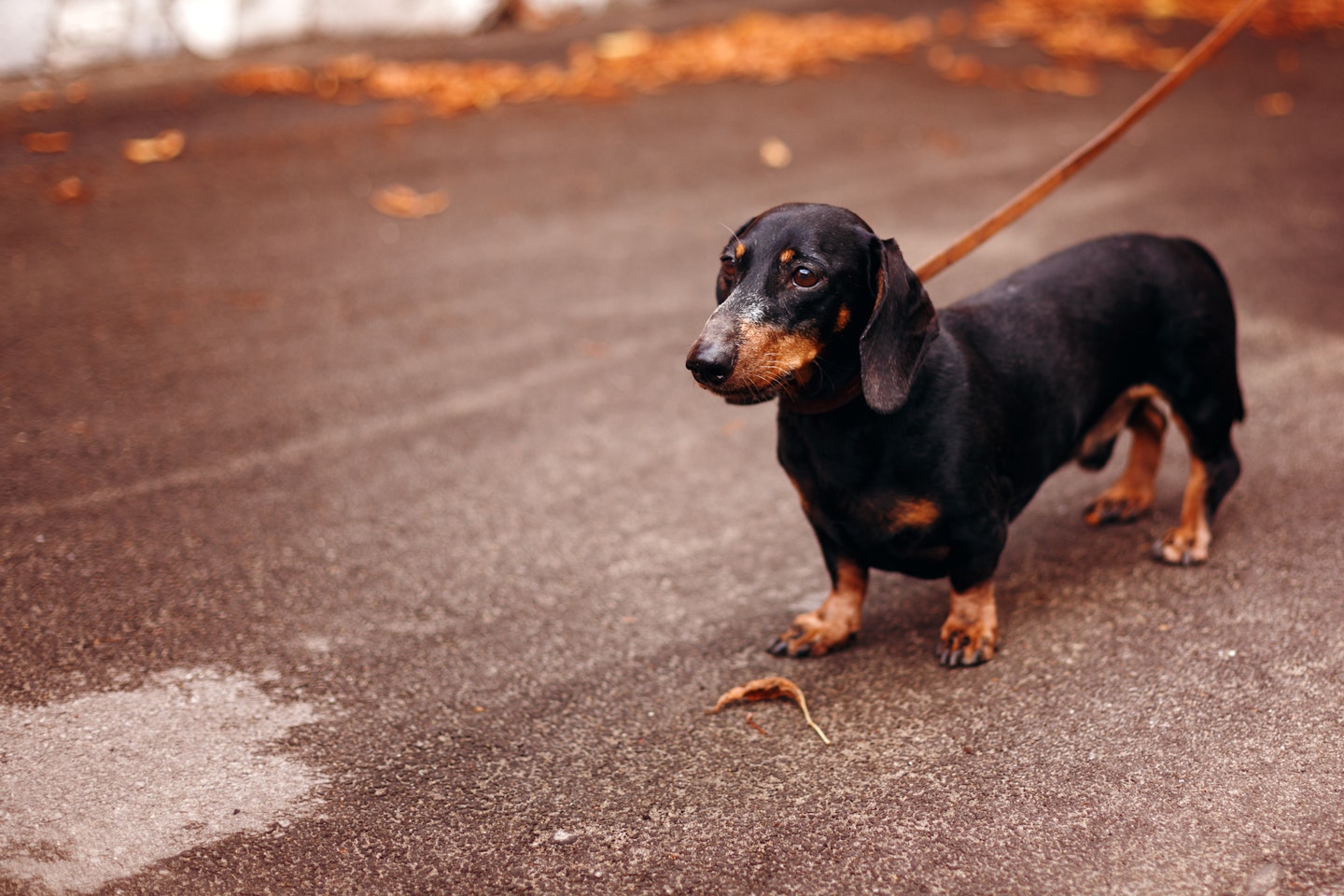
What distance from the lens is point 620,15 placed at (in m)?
11.1

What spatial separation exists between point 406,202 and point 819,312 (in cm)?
496

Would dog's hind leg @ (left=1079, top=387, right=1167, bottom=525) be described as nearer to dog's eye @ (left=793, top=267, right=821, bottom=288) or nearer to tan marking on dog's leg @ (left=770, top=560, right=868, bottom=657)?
tan marking on dog's leg @ (left=770, top=560, right=868, bottom=657)

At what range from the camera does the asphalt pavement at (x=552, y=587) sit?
271cm

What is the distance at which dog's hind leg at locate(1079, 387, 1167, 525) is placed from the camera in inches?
152

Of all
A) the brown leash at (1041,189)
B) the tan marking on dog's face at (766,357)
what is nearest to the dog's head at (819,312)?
the tan marking on dog's face at (766,357)

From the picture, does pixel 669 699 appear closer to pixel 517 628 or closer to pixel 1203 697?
pixel 517 628

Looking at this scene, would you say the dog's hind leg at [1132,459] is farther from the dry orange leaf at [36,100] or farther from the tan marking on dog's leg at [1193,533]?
the dry orange leaf at [36,100]

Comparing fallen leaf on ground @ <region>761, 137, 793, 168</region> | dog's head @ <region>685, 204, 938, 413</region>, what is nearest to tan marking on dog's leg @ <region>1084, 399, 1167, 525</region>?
dog's head @ <region>685, 204, 938, 413</region>

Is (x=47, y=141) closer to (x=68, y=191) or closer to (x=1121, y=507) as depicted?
(x=68, y=191)

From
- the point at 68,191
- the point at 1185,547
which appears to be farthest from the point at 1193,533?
the point at 68,191

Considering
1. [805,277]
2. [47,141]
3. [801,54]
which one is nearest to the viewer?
[805,277]

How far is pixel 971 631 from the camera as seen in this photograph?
11.0 ft

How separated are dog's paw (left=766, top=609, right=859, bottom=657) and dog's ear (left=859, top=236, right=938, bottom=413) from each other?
83cm

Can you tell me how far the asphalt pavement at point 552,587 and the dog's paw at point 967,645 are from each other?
0.21 ft
